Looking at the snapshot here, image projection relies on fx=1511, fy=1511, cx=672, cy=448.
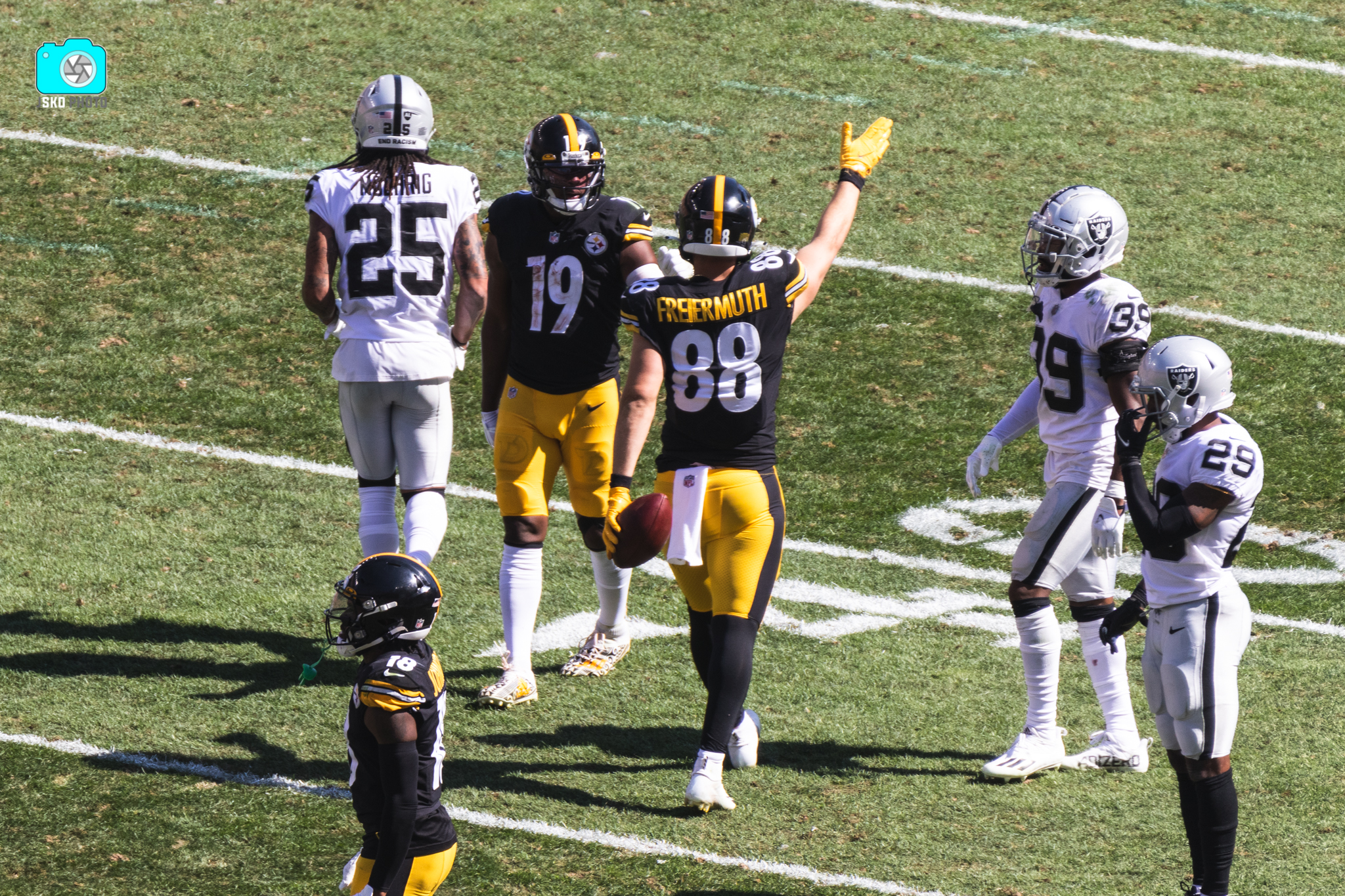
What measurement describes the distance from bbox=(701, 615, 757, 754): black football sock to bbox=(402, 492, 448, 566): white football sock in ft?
4.60

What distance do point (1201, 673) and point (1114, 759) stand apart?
53.9 inches

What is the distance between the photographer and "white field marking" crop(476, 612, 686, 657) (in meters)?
7.21

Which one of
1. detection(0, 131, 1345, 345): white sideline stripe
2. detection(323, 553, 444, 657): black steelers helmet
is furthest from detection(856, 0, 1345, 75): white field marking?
detection(323, 553, 444, 657): black steelers helmet

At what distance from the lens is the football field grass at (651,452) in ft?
18.2

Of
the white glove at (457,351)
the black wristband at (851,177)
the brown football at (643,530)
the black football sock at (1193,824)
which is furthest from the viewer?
the white glove at (457,351)

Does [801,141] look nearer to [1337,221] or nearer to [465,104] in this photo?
[465,104]

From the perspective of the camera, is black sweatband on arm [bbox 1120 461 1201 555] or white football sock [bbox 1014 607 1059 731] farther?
white football sock [bbox 1014 607 1059 731]

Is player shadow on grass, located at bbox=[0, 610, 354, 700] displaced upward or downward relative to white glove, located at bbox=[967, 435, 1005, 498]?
downward

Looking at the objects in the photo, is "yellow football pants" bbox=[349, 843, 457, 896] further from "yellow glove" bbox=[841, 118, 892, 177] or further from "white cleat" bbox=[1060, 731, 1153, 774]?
"yellow glove" bbox=[841, 118, 892, 177]

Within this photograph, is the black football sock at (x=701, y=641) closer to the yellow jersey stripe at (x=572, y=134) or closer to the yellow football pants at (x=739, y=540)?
the yellow football pants at (x=739, y=540)

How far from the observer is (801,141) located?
42.5 ft

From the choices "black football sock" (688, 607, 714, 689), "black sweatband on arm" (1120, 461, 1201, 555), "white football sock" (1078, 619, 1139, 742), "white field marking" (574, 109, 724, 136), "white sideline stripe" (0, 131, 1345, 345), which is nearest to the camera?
"black sweatband on arm" (1120, 461, 1201, 555)

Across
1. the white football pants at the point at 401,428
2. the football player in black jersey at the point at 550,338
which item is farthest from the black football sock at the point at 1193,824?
the white football pants at the point at 401,428

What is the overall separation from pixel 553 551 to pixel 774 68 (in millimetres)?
7275
